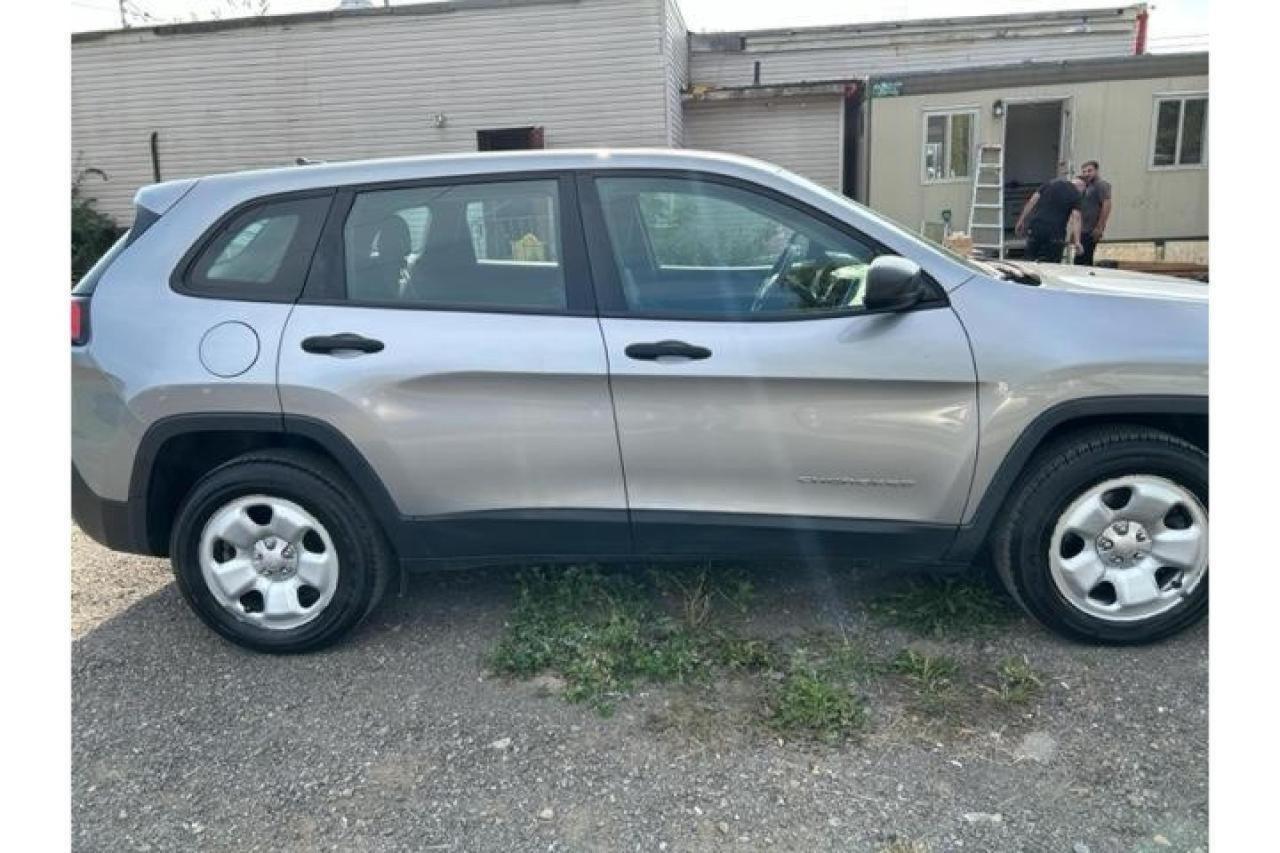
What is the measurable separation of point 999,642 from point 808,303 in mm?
1366

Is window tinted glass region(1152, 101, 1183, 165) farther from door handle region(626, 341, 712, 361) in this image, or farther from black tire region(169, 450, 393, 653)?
black tire region(169, 450, 393, 653)

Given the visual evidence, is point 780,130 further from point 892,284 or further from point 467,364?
point 467,364

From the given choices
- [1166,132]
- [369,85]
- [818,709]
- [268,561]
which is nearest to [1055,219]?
[1166,132]

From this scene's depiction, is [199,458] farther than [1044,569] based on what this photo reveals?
Yes

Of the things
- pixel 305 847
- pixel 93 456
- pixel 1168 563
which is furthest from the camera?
pixel 93 456

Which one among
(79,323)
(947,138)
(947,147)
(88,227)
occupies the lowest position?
(79,323)

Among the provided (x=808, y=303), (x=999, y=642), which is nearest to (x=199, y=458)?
(x=808, y=303)

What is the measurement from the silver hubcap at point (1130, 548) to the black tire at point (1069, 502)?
0.03 metres

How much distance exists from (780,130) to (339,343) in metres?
15.1

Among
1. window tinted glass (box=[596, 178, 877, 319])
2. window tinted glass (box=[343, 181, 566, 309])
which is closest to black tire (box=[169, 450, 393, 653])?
window tinted glass (box=[343, 181, 566, 309])

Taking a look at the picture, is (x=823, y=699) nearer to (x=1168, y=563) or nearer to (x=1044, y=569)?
(x=1044, y=569)

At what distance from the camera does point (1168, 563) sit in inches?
119

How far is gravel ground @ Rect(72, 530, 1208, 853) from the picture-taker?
2.38 metres

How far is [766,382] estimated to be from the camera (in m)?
2.92
